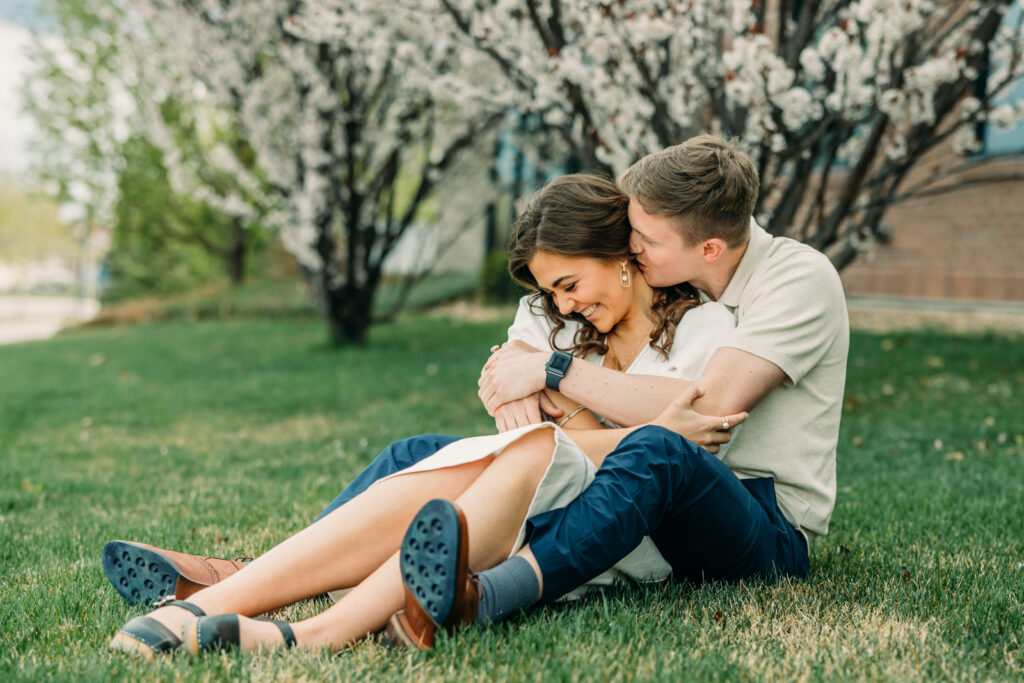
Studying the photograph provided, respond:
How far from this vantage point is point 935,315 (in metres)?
10.7

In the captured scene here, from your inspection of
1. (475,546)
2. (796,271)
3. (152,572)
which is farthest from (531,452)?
(152,572)

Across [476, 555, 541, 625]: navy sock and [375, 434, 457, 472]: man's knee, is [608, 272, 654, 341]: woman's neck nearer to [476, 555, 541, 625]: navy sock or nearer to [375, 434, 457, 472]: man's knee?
[375, 434, 457, 472]: man's knee

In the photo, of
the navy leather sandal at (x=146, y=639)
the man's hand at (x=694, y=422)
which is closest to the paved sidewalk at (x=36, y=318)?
the navy leather sandal at (x=146, y=639)

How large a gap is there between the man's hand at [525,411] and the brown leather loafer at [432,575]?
820 millimetres

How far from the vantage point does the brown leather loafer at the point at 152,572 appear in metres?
2.62

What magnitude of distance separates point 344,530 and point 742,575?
1.22m

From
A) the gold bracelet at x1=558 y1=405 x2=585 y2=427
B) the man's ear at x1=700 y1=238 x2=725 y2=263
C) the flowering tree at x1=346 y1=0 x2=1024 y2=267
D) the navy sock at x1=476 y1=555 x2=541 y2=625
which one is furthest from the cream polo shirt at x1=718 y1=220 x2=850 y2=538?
A: the flowering tree at x1=346 y1=0 x2=1024 y2=267

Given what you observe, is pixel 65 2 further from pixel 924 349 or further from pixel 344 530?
pixel 344 530

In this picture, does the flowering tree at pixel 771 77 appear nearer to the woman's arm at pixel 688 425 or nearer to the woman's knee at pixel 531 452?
the woman's arm at pixel 688 425

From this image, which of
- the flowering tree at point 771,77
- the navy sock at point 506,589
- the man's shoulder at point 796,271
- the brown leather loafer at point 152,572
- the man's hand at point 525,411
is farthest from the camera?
the flowering tree at point 771,77

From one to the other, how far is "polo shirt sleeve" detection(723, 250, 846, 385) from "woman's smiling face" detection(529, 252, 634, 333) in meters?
0.43

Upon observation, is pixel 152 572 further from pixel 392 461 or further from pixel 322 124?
pixel 322 124

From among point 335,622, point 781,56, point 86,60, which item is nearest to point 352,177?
point 781,56

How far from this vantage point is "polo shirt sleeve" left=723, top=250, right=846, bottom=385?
2.69 metres
